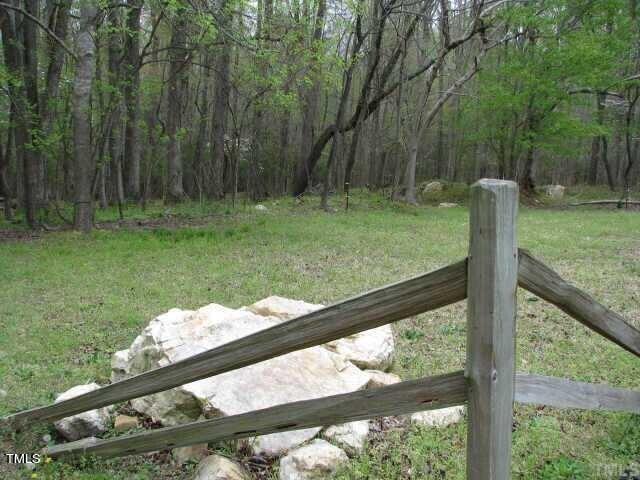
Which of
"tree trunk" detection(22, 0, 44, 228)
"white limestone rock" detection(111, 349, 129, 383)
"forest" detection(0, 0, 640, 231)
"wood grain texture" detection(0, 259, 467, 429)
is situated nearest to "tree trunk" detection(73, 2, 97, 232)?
"forest" detection(0, 0, 640, 231)

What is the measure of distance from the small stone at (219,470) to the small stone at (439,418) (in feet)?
4.24

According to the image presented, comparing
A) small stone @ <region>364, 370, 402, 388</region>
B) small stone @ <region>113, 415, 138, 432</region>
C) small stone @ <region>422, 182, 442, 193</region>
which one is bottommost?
small stone @ <region>113, 415, 138, 432</region>

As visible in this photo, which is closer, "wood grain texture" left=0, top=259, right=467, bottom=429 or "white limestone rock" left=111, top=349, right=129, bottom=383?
"wood grain texture" left=0, top=259, right=467, bottom=429

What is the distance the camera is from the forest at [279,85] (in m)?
13.1

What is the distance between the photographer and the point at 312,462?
9.75 ft

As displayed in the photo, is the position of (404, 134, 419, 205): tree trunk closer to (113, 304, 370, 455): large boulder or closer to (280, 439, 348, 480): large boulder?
(113, 304, 370, 455): large boulder

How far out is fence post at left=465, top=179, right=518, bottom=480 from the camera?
168 centimetres

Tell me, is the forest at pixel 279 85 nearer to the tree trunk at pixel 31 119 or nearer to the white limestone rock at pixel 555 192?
the tree trunk at pixel 31 119

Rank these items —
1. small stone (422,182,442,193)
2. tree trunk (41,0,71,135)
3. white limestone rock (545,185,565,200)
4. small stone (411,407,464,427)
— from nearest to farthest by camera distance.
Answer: small stone (411,407,464,427) < tree trunk (41,0,71,135) < small stone (422,182,442,193) < white limestone rock (545,185,565,200)

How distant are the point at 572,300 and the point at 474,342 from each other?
0.57 metres

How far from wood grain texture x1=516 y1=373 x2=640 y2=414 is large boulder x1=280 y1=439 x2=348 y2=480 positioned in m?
1.37

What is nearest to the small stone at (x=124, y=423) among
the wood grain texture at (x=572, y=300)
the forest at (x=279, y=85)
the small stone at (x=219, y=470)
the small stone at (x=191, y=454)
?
the small stone at (x=191, y=454)

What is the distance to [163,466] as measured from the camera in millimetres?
3334

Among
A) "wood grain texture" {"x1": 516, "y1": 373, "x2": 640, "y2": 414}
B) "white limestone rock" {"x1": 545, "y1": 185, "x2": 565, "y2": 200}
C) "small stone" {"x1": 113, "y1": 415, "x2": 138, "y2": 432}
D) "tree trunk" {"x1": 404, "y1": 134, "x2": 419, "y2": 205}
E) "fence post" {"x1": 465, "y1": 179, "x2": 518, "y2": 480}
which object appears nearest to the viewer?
"fence post" {"x1": 465, "y1": 179, "x2": 518, "y2": 480}
